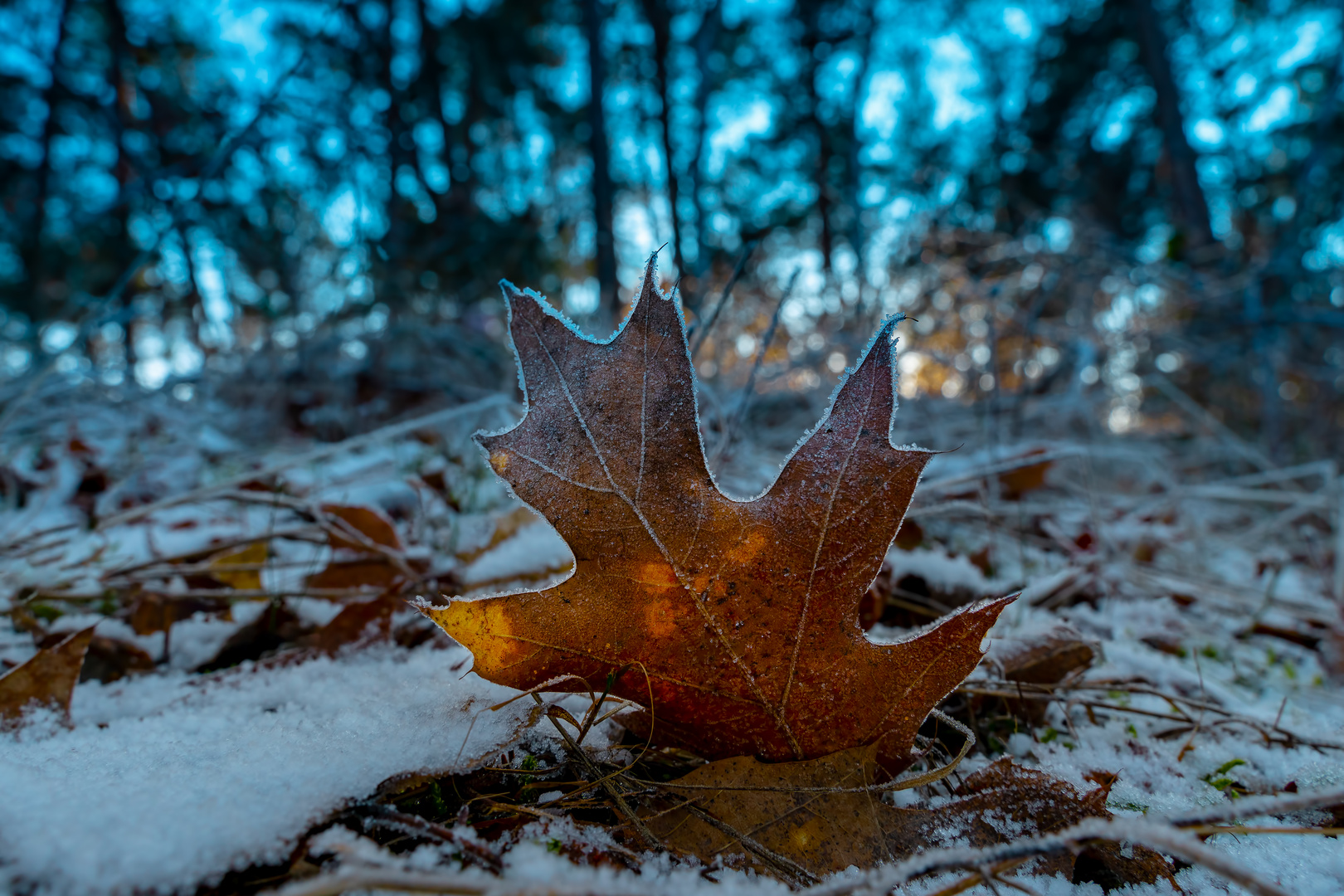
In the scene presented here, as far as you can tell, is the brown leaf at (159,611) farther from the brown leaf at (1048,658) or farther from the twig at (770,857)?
the brown leaf at (1048,658)

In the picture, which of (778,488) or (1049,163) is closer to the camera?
(778,488)

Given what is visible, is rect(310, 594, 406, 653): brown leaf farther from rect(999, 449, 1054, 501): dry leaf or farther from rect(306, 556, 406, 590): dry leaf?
rect(999, 449, 1054, 501): dry leaf

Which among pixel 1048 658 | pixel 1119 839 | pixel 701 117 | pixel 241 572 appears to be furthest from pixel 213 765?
pixel 701 117

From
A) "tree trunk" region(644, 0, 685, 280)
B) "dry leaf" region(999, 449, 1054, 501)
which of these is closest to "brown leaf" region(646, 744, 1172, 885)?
"dry leaf" region(999, 449, 1054, 501)

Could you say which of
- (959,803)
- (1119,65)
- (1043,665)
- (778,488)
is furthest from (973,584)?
(1119,65)

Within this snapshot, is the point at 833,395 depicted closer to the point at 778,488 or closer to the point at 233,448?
the point at 778,488

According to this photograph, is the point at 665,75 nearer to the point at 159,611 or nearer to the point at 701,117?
the point at 701,117

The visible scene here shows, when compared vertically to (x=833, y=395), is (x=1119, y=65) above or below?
above
